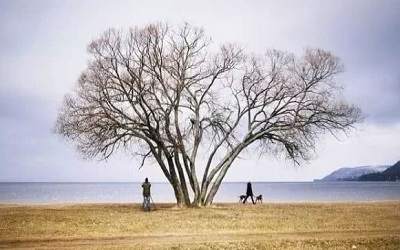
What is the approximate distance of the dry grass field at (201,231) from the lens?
13.1 metres

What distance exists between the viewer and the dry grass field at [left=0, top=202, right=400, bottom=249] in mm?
13070

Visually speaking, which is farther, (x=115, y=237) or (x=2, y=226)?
(x=2, y=226)

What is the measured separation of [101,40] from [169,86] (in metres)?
4.53

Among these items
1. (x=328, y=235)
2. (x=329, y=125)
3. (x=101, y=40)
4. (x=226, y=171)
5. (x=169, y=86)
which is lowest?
(x=328, y=235)

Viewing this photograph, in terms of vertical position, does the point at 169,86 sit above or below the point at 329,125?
above

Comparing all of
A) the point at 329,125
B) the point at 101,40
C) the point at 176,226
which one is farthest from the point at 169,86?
the point at 176,226

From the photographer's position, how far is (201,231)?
52.7 ft

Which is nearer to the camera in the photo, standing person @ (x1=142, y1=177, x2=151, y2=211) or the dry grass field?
the dry grass field

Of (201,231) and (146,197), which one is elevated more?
(146,197)

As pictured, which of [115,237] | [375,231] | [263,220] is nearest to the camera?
[115,237]

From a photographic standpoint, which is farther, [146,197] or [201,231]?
[146,197]

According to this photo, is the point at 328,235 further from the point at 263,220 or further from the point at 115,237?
the point at 115,237

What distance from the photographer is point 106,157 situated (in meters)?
26.3

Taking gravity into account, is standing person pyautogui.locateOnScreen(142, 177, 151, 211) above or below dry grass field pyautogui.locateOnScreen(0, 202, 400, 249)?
above
